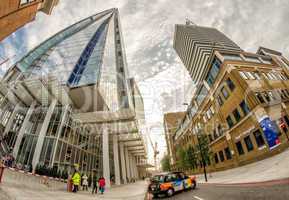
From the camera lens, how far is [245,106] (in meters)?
22.3

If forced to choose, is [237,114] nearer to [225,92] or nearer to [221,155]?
[225,92]

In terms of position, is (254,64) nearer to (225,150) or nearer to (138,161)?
(225,150)

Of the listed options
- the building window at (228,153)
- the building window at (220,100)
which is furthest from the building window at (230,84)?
the building window at (228,153)

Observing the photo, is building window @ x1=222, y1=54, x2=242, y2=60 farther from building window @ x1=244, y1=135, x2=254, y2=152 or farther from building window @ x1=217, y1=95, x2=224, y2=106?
building window @ x1=244, y1=135, x2=254, y2=152

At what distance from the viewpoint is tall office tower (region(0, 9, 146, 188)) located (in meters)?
25.0

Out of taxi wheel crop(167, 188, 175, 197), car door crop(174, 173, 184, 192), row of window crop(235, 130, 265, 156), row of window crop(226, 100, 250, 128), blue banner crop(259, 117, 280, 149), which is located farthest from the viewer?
row of window crop(226, 100, 250, 128)

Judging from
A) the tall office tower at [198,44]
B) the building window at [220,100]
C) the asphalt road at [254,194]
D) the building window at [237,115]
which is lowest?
the asphalt road at [254,194]

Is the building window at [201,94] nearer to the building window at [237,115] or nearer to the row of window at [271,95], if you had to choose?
the building window at [237,115]

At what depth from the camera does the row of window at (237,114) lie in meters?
22.3

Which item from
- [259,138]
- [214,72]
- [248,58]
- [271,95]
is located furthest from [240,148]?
[248,58]

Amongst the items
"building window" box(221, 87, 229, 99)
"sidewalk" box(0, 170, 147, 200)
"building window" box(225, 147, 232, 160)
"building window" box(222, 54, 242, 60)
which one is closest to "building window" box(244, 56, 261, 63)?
"building window" box(222, 54, 242, 60)

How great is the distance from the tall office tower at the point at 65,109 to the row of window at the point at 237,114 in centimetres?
1535

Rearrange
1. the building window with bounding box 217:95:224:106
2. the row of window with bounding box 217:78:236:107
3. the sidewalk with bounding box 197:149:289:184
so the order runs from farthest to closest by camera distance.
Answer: the building window with bounding box 217:95:224:106 < the row of window with bounding box 217:78:236:107 < the sidewalk with bounding box 197:149:289:184

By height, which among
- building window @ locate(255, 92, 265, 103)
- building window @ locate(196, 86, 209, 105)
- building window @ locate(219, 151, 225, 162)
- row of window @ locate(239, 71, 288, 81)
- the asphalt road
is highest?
building window @ locate(196, 86, 209, 105)
